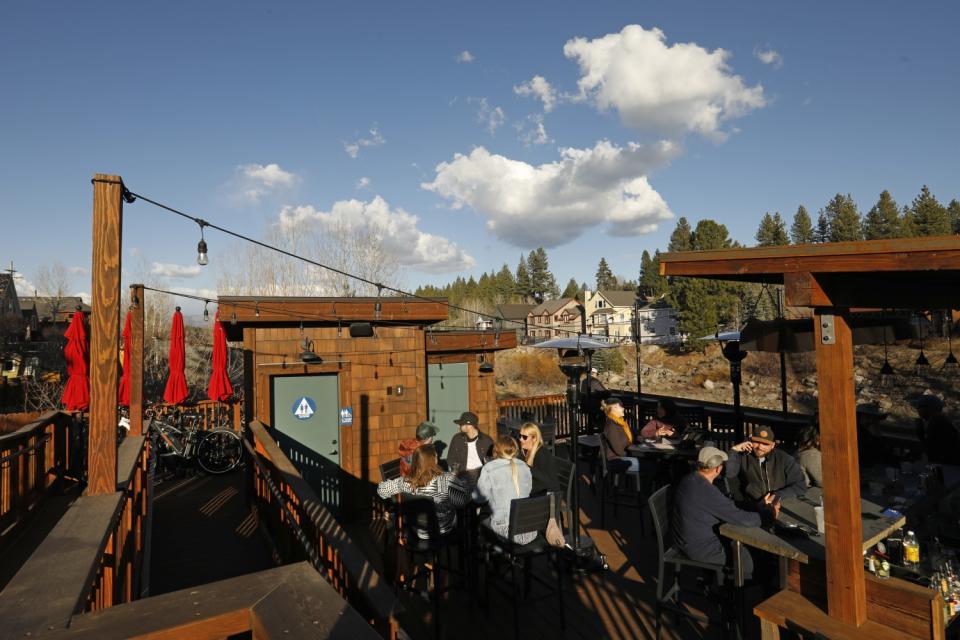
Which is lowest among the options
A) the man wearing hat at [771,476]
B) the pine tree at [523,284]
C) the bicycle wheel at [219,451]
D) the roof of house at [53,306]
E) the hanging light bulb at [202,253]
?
the bicycle wheel at [219,451]

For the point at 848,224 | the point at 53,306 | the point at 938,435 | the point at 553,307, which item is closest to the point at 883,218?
the point at 848,224

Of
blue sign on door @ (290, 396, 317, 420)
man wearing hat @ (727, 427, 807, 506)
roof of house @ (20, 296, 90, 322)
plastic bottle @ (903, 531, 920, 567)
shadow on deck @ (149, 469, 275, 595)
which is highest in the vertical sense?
roof of house @ (20, 296, 90, 322)

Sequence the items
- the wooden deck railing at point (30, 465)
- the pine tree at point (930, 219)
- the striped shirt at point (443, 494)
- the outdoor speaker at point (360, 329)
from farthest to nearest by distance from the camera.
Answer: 1. the pine tree at point (930, 219)
2. the outdoor speaker at point (360, 329)
3. the striped shirt at point (443, 494)
4. the wooden deck railing at point (30, 465)

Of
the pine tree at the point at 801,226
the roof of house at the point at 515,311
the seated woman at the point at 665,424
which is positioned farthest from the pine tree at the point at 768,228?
the seated woman at the point at 665,424

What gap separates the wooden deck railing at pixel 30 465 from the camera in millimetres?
4586

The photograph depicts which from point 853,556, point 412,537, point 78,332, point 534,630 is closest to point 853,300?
point 853,556

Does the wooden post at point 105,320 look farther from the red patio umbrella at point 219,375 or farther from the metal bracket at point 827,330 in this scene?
the red patio umbrella at point 219,375

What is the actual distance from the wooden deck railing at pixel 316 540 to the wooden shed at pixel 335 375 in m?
1.59

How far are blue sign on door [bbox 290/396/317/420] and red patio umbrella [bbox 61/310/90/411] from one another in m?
2.78

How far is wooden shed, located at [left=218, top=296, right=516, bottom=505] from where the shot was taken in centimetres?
790

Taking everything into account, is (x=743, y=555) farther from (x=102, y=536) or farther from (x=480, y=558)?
(x=102, y=536)

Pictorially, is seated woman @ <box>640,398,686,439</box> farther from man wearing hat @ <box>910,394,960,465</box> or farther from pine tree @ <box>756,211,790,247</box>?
pine tree @ <box>756,211,790,247</box>

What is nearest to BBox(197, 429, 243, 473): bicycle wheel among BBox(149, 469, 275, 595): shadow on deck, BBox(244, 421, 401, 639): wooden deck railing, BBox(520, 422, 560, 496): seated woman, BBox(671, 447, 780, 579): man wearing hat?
BBox(149, 469, 275, 595): shadow on deck

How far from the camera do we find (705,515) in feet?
13.7
